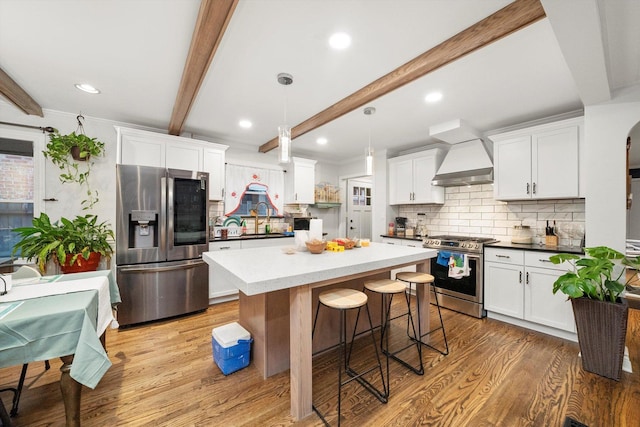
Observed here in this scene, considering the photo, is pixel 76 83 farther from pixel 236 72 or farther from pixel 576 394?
pixel 576 394

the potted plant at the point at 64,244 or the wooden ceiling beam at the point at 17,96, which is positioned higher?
the wooden ceiling beam at the point at 17,96

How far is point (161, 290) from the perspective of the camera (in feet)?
9.91

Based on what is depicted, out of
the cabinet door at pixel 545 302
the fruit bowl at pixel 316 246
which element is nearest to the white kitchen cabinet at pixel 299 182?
the fruit bowl at pixel 316 246

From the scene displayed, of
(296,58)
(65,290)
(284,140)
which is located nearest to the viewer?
(65,290)

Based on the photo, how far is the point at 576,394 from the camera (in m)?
1.81

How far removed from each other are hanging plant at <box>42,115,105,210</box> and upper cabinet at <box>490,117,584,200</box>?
16.6 ft

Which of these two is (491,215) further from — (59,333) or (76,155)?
(76,155)

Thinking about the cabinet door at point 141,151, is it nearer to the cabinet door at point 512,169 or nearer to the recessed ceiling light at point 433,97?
the recessed ceiling light at point 433,97

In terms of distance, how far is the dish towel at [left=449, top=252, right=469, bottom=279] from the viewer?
3215mm

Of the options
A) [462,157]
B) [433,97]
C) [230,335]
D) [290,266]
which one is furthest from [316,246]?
[462,157]

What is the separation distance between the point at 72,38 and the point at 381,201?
428 centimetres

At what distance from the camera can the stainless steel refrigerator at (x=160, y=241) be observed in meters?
2.88

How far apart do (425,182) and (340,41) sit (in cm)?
293

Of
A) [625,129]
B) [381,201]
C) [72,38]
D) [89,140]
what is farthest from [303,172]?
[625,129]
